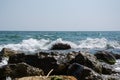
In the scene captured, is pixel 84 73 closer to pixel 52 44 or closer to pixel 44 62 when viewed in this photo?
pixel 44 62

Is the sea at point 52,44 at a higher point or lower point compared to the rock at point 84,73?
lower

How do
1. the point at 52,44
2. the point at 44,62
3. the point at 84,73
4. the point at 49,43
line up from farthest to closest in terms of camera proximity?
the point at 49,43
the point at 52,44
the point at 44,62
the point at 84,73

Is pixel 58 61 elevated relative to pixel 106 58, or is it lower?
elevated

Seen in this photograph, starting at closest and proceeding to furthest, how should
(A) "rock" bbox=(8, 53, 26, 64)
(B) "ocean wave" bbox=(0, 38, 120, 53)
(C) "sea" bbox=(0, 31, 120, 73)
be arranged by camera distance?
(A) "rock" bbox=(8, 53, 26, 64), (C) "sea" bbox=(0, 31, 120, 73), (B) "ocean wave" bbox=(0, 38, 120, 53)

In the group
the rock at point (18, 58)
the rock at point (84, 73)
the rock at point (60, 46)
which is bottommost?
the rock at point (60, 46)

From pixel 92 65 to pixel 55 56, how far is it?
164 cm

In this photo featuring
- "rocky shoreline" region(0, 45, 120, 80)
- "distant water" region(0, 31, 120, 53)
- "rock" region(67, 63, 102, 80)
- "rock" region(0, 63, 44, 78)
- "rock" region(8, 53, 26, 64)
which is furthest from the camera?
"distant water" region(0, 31, 120, 53)

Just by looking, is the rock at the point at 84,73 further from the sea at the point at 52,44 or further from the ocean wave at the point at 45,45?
the ocean wave at the point at 45,45

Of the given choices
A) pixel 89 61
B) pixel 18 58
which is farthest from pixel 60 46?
pixel 89 61

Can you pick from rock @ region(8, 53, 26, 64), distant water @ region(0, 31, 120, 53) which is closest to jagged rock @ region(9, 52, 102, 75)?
rock @ region(8, 53, 26, 64)

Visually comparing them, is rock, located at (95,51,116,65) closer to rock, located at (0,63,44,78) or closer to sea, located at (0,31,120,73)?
sea, located at (0,31,120,73)

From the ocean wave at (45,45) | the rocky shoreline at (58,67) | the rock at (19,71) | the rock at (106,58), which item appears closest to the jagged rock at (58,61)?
the rocky shoreline at (58,67)

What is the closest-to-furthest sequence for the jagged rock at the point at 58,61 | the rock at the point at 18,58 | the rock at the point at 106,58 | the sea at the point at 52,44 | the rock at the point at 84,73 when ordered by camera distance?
1. the rock at the point at 84,73
2. the jagged rock at the point at 58,61
3. the rock at the point at 18,58
4. the rock at the point at 106,58
5. the sea at the point at 52,44

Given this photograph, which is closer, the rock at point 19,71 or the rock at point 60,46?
the rock at point 19,71
